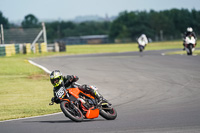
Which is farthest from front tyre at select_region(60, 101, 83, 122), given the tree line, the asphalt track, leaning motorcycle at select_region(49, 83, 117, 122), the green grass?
the tree line

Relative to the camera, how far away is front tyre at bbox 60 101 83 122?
8422mm

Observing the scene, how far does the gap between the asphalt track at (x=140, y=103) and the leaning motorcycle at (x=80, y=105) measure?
0.16 m

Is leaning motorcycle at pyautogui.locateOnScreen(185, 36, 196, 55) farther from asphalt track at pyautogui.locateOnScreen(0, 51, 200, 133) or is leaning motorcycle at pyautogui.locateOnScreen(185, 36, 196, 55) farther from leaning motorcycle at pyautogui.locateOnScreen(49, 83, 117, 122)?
leaning motorcycle at pyautogui.locateOnScreen(49, 83, 117, 122)

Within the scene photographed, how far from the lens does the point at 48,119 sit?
Result: 31.0ft

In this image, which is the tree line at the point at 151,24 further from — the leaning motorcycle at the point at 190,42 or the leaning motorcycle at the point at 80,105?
the leaning motorcycle at the point at 80,105

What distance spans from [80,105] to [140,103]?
3.38m

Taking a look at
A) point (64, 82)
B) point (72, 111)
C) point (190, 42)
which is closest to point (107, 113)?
point (72, 111)

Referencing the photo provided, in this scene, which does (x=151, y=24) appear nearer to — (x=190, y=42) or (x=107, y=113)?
(x=190, y=42)

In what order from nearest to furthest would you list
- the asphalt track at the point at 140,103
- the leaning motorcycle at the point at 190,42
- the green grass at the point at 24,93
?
the asphalt track at the point at 140,103 → the green grass at the point at 24,93 → the leaning motorcycle at the point at 190,42

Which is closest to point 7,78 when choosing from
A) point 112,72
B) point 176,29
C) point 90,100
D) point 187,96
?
point 112,72

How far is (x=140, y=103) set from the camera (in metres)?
11.7

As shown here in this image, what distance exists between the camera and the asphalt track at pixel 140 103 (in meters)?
7.70

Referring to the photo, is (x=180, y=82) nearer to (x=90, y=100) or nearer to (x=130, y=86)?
(x=130, y=86)

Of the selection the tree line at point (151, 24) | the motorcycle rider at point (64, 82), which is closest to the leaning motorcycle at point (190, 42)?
the motorcycle rider at point (64, 82)
